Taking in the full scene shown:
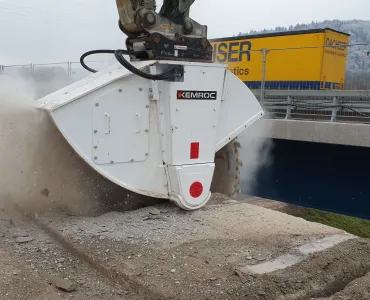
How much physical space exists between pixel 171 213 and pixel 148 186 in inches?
13.8

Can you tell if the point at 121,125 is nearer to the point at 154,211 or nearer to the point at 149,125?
the point at 149,125

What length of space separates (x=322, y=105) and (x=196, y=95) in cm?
301

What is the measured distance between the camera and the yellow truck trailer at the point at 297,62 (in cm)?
1095

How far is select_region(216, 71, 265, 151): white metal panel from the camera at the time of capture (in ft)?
15.9

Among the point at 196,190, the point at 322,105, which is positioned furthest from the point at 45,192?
the point at 322,105

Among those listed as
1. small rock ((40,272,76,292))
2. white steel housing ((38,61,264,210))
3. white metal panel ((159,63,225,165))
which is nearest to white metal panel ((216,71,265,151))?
white steel housing ((38,61,264,210))

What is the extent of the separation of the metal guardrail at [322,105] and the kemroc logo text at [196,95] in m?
2.38

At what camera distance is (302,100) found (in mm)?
7215

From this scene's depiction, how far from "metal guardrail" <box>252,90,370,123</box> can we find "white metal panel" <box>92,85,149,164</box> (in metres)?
3.14

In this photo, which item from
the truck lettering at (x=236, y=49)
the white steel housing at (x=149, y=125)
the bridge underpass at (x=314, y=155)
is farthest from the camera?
the truck lettering at (x=236, y=49)

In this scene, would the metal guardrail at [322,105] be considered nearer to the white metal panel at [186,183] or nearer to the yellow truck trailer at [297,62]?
the white metal panel at [186,183]

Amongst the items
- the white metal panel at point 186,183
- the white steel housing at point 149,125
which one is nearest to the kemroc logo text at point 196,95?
the white steel housing at point 149,125

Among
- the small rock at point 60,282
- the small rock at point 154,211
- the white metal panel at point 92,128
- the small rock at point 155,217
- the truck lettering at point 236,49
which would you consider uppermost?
the truck lettering at point 236,49

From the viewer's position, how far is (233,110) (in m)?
4.96
